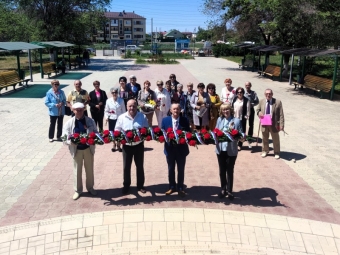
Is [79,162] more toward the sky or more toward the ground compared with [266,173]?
more toward the sky

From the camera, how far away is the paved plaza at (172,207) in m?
4.76

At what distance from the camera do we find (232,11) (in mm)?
25922

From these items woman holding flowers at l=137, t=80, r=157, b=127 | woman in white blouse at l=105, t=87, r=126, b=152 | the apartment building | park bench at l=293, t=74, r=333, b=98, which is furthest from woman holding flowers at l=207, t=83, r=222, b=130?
the apartment building

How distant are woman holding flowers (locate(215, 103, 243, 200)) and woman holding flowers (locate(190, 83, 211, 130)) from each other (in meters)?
2.41

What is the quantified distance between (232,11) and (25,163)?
72.6 ft

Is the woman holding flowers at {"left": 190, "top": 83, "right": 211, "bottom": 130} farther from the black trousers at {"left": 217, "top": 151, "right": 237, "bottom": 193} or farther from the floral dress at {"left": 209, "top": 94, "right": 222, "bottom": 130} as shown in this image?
the black trousers at {"left": 217, "top": 151, "right": 237, "bottom": 193}

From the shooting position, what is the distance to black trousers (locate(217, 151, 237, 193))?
5645mm

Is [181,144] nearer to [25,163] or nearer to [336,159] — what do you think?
[25,163]

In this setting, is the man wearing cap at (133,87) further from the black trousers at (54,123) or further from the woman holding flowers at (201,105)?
the black trousers at (54,123)

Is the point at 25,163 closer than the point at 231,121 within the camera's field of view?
No

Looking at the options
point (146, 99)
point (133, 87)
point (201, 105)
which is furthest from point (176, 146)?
point (133, 87)

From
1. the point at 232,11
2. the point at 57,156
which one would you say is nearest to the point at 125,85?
the point at 57,156

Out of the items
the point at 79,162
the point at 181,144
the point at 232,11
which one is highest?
the point at 232,11

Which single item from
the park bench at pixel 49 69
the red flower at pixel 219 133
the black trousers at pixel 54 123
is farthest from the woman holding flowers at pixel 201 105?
the park bench at pixel 49 69
